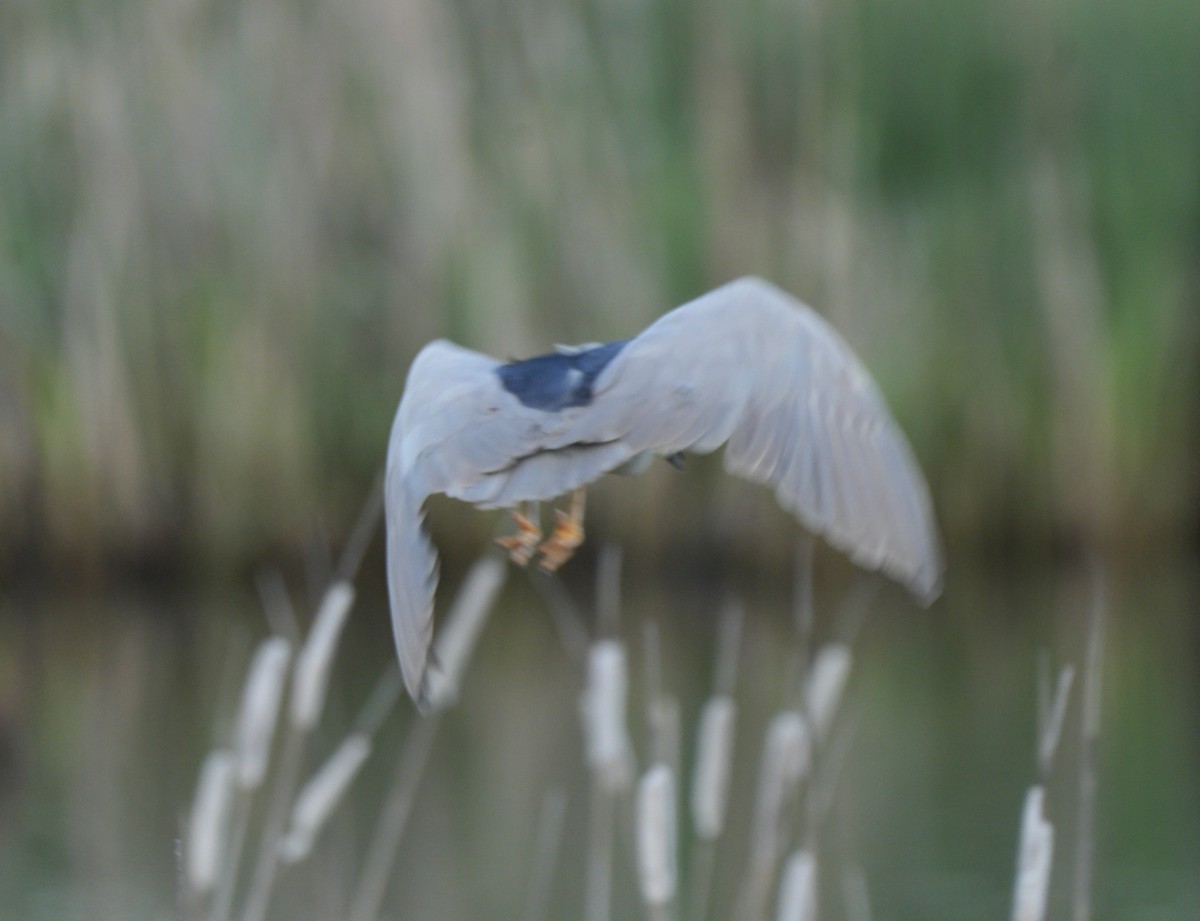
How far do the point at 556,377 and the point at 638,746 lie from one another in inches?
185

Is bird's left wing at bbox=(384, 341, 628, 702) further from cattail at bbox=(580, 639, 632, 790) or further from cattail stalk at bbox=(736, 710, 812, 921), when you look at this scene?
cattail stalk at bbox=(736, 710, 812, 921)

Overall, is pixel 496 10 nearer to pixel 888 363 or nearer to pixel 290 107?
pixel 290 107

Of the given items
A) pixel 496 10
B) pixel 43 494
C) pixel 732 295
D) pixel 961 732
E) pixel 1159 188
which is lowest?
pixel 961 732

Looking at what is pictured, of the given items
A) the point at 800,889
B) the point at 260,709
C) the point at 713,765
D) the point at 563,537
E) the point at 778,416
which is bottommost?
the point at 800,889

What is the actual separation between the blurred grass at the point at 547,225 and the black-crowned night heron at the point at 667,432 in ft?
13.9

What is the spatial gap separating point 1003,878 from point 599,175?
2.78 metres

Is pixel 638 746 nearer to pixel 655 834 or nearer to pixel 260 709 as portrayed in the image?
pixel 260 709

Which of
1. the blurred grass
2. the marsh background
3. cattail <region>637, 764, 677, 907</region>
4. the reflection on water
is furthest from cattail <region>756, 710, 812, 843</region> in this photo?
the blurred grass

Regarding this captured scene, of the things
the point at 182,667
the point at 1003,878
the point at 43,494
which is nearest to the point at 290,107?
the point at 43,494

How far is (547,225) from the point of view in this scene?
22.2 feet

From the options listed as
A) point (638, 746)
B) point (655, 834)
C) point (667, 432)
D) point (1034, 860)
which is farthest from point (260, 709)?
point (638, 746)

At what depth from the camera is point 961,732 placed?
7.02 m

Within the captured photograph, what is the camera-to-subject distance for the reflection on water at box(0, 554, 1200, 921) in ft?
19.0

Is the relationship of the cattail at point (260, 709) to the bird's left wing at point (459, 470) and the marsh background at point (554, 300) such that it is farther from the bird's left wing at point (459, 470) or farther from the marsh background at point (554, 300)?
the marsh background at point (554, 300)
